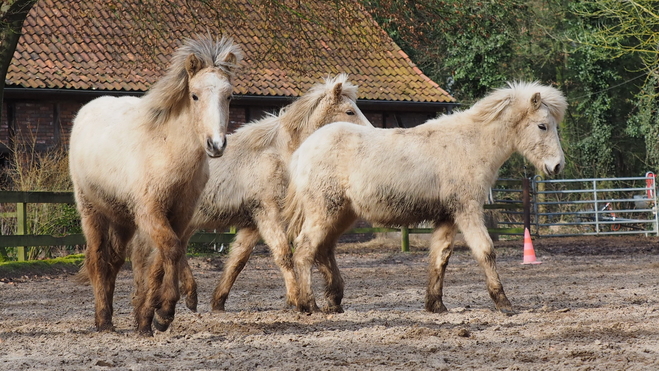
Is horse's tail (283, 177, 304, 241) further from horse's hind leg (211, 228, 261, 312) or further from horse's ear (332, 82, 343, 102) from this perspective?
horse's ear (332, 82, 343, 102)

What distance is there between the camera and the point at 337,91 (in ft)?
31.7

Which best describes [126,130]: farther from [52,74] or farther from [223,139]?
[52,74]

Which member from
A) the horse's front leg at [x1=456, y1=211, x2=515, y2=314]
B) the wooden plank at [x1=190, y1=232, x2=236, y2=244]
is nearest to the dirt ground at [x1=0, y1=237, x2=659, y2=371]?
the horse's front leg at [x1=456, y1=211, x2=515, y2=314]

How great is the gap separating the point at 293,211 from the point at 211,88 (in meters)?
2.47

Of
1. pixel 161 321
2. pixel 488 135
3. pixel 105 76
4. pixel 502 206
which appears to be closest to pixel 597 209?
pixel 502 206

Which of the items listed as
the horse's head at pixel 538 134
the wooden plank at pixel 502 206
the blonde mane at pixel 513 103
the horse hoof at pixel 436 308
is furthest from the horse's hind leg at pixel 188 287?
the wooden plank at pixel 502 206

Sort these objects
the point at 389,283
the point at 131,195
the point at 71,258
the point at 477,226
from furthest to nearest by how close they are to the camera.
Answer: the point at 71,258
the point at 389,283
the point at 477,226
the point at 131,195

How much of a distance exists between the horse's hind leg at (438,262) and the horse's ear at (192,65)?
302 cm

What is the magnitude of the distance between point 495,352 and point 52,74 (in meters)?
17.1

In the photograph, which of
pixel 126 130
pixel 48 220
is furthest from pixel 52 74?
pixel 126 130

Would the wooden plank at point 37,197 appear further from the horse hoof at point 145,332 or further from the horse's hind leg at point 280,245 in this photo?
the horse hoof at point 145,332

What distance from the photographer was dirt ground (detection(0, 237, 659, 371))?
18.3ft

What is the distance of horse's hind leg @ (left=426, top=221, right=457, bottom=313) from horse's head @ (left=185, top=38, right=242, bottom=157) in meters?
2.75

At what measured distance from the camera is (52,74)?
20.8 m
